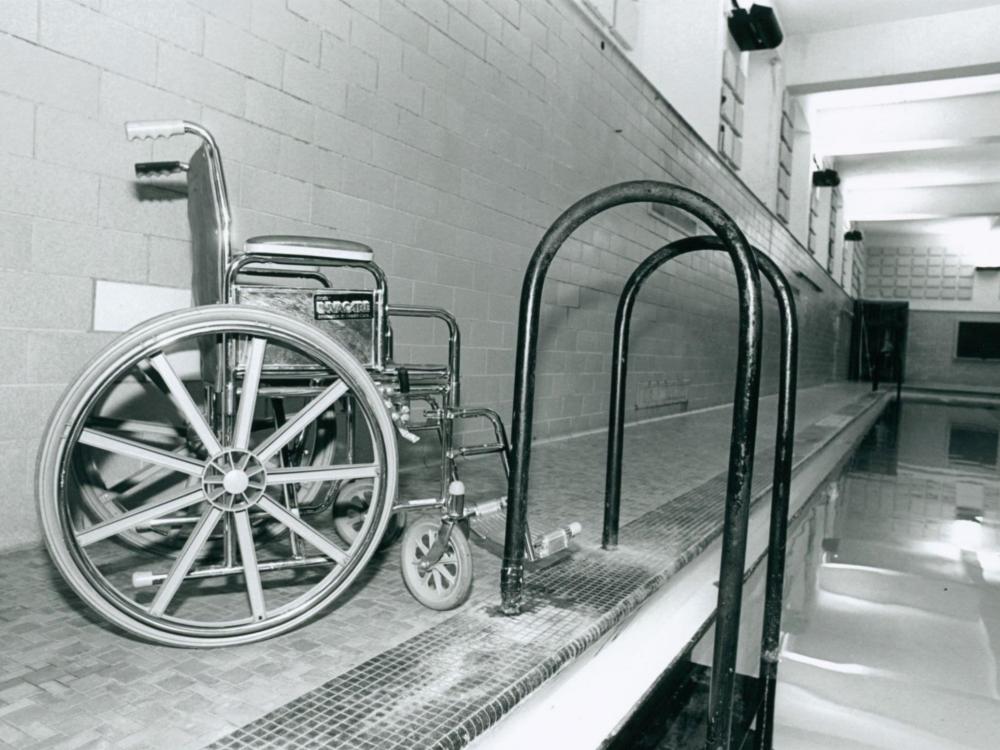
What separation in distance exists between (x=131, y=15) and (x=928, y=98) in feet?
44.7

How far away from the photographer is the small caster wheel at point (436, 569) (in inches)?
62.4

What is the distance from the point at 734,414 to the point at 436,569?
0.73 metres

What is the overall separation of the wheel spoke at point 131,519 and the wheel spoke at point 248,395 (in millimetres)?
118

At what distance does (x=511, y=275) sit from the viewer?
13.2 ft

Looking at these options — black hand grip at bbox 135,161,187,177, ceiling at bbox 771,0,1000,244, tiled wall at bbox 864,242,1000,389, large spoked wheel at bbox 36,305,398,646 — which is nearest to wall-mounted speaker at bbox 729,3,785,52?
ceiling at bbox 771,0,1000,244

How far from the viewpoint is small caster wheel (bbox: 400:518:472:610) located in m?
1.58

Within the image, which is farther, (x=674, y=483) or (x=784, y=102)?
(x=784, y=102)

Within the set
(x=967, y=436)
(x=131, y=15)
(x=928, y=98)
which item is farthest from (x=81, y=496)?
(x=928, y=98)

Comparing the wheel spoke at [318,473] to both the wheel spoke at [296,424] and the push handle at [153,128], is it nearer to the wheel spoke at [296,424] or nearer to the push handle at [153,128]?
the wheel spoke at [296,424]

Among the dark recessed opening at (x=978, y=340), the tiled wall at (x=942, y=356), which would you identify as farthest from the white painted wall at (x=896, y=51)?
the dark recessed opening at (x=978, y=340)

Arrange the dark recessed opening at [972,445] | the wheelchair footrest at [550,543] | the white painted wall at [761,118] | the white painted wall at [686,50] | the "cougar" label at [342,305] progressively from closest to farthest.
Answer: the "cougar" label at [342,305], the wheelchair footrest at [550,543], the dark recessed opening at [972,445], the white painted wall at [686,50], the white painted wall at [761,118]

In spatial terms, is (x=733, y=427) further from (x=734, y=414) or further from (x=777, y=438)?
(x=777, y=438)

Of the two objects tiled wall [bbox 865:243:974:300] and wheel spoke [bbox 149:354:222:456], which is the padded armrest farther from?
tiled wall [bbox 865:243:974:300]

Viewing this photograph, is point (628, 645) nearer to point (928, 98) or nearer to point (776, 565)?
point (776, 565)
